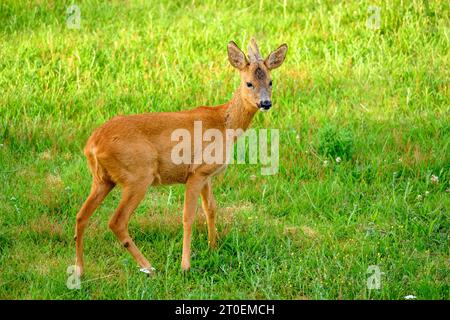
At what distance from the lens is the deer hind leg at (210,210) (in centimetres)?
722

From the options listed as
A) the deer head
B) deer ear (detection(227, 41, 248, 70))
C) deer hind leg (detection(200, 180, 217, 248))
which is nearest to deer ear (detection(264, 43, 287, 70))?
the deer head

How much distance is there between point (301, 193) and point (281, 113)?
4.97 ft

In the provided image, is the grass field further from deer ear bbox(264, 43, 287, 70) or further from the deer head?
deer ear bbox(264, 43, 287, 70)

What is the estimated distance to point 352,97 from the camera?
948cm

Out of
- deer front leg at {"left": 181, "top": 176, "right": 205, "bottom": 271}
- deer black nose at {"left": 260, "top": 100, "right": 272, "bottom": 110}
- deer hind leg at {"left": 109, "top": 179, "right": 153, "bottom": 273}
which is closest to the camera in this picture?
deer hind leg at {"left": 109, "top": 179, "right": 153, "bottom": 273}

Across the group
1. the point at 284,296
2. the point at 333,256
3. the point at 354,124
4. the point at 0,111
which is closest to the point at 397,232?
the point at 333,256

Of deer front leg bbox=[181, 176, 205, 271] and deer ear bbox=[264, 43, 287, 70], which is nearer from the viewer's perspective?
deer front leg bbox=[181, 176, 205, 271]

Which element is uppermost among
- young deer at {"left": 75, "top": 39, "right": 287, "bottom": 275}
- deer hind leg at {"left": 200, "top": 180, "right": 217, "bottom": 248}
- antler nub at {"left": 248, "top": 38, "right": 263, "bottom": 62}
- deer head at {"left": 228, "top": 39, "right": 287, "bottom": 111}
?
antler nub at {"left": 248, "top": 38, "right": 263, "bottom": 62}

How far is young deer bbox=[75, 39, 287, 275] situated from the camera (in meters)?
6.67

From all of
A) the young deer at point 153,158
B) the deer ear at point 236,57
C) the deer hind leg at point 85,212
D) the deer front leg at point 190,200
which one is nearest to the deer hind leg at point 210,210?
the young deer at point 153,158

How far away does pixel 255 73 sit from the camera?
7.29 metres

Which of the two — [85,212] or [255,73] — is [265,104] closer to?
[255,73]

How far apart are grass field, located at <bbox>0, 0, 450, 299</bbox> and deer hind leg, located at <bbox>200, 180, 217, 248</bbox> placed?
3.4 inches

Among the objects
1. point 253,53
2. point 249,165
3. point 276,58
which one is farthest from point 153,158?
point 249,165
